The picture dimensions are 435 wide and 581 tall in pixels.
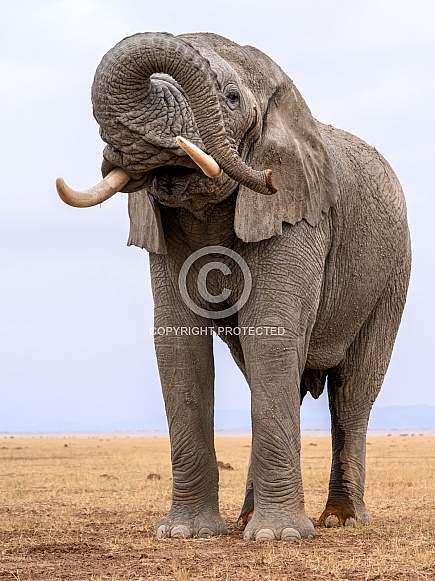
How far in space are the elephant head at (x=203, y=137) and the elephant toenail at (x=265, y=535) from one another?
2.20 m

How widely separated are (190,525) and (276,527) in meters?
0.85

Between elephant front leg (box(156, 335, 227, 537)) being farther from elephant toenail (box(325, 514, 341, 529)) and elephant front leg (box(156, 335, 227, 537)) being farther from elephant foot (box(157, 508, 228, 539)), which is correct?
elephant toenail (box(325, 514, 341, 529))

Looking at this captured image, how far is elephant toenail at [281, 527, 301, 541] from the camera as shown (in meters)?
8.11

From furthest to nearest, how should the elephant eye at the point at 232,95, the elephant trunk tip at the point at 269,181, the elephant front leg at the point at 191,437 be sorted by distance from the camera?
the elephant front leg at the point at 191,437 < the elephant eye at the point at 232,95 < the elephant trunk tip at the point at 269,181

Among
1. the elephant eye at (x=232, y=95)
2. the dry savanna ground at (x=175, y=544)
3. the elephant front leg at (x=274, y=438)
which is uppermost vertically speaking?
the elephant eye at (x=232, y=95)

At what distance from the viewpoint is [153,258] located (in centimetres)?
901

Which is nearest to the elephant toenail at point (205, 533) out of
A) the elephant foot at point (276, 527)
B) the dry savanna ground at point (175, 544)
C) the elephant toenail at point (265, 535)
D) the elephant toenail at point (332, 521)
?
the dry savanna ground at point (175, 544)

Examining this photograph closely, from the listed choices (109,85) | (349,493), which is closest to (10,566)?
(109,85)

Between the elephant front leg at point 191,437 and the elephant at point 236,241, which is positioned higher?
the elephant at point 236,241

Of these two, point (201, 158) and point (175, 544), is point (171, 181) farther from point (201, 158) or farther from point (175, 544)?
point (175, 544)

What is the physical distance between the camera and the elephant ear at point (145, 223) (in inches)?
335

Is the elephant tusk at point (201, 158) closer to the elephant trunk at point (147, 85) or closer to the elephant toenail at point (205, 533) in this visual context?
the elephant trunk at point (147, 85)

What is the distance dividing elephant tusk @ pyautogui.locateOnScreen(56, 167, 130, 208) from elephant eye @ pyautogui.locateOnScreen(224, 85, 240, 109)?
0.91 metres

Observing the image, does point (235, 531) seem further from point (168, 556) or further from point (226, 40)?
point (226, 40)
